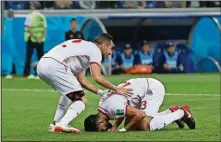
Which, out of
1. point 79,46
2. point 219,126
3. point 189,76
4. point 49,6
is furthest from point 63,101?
point 49,6

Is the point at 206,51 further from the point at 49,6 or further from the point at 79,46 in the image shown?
the point at 79,46

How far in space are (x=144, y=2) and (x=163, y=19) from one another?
3.47ft

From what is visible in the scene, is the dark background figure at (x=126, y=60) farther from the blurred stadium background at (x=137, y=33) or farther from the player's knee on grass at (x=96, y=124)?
the player's knee on grass at (x=96, y=124)

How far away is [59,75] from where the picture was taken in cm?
1168

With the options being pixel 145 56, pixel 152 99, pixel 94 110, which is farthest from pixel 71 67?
pixel 145 56

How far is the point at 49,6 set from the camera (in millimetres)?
29500

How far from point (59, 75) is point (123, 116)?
107 cm

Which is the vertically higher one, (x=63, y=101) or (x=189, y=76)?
(x=63, y=101)

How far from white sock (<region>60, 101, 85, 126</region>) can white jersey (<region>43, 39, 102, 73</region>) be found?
586 millimetres

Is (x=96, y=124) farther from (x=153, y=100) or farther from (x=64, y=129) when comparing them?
(x=153, y=100)

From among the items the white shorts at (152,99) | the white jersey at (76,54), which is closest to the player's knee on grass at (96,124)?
the white shorts at (152,99)

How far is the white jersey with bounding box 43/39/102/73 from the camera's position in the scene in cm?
1160

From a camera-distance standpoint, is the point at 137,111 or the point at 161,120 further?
the point at 161,120

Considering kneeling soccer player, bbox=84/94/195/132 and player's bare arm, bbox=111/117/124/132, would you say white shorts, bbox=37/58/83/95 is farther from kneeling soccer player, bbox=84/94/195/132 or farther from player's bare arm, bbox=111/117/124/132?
player's bare arm, bbox=111/117/124/132
